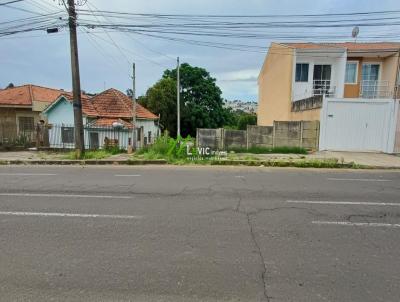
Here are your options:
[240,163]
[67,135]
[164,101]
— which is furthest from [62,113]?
[164,101]

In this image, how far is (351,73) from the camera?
23250 mm

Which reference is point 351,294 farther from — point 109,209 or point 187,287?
point 109,209

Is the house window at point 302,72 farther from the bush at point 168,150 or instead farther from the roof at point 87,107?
the roof at point 87,107

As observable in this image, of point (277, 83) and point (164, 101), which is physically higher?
point (277, 83)

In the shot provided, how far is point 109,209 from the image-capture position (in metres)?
5.77

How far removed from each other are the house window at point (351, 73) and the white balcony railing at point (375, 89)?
77 cm

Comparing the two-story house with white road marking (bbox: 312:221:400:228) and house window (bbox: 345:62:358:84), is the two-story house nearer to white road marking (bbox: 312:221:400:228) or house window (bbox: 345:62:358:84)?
house window (bbox: 345:62:358:84)

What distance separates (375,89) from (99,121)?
2147cm

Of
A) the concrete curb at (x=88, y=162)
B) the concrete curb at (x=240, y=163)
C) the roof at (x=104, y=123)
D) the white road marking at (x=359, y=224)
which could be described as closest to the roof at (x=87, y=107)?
the roof at (x=104, y=123)

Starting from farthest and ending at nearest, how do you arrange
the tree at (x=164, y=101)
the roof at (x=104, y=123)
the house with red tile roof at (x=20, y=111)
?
the tree at (x=164, y=101), the house with red tile roof at (x=20, y=111), the roof at (x=104, y=123)

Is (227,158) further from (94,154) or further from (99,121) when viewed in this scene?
(99,121)

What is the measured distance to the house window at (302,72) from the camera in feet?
74.3

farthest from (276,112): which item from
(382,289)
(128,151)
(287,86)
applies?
(382,289)

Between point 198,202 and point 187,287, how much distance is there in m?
3.28
